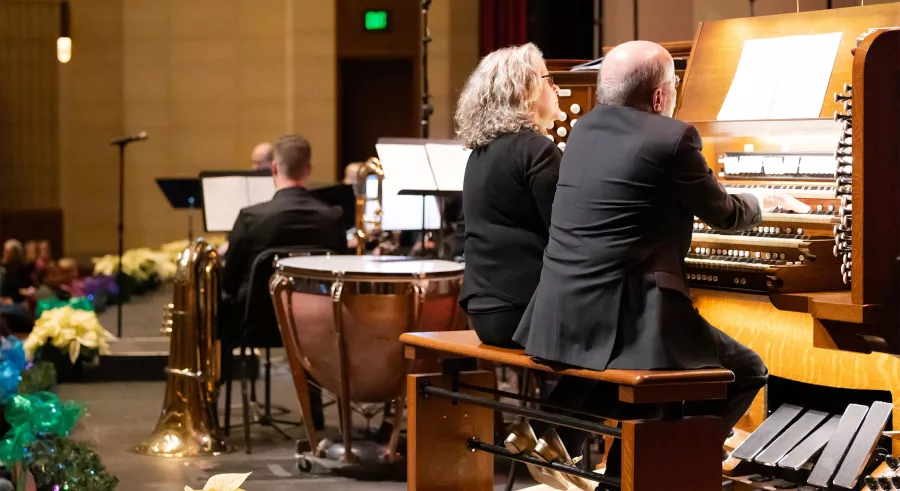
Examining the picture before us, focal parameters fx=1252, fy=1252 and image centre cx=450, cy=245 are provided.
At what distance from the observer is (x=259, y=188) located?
700 centimetres

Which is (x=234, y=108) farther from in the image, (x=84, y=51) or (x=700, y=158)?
(x=700, y=158)

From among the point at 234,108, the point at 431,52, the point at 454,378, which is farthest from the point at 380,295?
the point at 234,108

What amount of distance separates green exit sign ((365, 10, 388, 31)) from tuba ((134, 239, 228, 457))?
25.5ft

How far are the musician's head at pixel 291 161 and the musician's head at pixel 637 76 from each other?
284 centimetres

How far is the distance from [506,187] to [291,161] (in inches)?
92.8

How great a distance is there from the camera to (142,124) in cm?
1380

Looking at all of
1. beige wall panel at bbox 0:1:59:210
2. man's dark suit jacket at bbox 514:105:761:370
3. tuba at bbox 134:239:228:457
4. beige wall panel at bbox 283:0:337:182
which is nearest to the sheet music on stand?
tuba at bbox 134:239:228:457

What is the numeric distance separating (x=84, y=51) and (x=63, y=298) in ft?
19.2

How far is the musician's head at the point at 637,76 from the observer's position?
343 cm

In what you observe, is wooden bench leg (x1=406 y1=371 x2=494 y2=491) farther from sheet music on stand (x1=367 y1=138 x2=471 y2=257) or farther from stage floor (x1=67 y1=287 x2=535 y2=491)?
sheet music on stand (x1=367 y1=138 x2=471 y2=257)

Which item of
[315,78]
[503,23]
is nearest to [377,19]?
[315,78]

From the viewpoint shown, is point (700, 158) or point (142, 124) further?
point (142, 124)

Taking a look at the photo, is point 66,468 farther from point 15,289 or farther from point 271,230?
point 15,289

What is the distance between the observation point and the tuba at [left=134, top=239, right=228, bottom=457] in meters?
5.69
